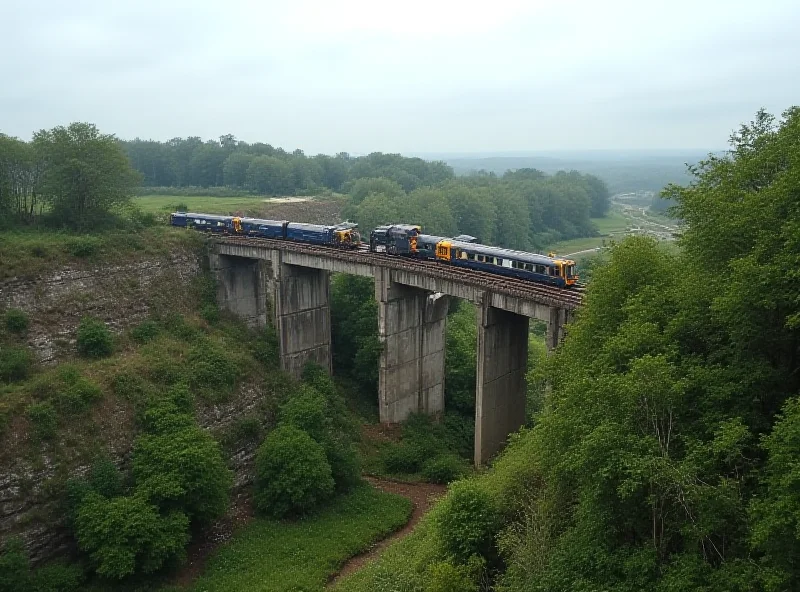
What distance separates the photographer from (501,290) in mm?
36844

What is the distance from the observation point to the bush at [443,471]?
4159cm

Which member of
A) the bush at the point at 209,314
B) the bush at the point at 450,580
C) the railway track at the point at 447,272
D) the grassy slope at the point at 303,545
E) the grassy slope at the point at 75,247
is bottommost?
the grassy slope at the point at 303,545

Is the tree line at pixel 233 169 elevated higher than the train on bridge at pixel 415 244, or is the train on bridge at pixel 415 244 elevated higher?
the tree line at pixel 233 169

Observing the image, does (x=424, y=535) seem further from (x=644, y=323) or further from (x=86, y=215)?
(x=86, y=215)

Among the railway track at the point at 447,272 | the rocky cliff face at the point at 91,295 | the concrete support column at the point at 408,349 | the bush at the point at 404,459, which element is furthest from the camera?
the concrete support column at the point at 408,349

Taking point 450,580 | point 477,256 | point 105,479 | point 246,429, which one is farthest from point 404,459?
point 450,580

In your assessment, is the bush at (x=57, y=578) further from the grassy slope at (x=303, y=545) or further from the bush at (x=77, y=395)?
the bush at (x=77, y=395)

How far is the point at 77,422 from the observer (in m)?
34.7

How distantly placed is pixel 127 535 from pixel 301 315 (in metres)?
24.5

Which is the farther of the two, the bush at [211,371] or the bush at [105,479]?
the bush at [211,371]

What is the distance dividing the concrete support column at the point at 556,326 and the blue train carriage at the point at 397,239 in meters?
15.3

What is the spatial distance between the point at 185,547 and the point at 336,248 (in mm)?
26041

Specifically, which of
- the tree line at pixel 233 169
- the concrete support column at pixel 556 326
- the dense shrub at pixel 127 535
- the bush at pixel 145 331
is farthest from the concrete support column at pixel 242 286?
the tree line at pixel 233 169

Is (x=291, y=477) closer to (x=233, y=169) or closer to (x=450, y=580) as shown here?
(x=450, y=580)
